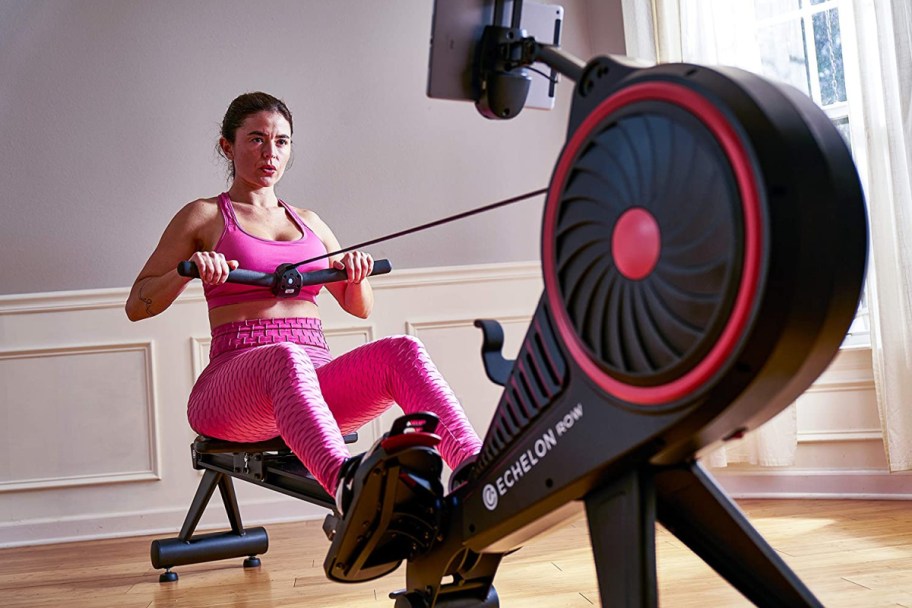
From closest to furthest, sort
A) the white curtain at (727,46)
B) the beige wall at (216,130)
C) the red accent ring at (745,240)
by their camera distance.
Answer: the red accent ring at (745,240) < the white curtain at (727,46) < the beige wall at (216,130)

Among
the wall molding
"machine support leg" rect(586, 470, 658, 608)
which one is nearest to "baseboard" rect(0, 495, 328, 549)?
the wall molding

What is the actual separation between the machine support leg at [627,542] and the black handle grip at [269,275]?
82cm

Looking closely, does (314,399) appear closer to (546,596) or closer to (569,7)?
(546,596)

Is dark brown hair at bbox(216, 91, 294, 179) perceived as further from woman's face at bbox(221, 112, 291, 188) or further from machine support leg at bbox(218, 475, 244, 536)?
machine support leg at bbox(218, 475, 244, 536)

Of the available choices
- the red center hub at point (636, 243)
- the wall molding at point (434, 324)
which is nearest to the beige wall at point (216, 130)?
the wall molding at point (434, 324)

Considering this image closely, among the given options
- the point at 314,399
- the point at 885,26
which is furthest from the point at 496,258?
the point at 314,399

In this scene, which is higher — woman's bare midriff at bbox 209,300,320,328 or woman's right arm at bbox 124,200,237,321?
woman's right arm at bbox 124,200,237,321

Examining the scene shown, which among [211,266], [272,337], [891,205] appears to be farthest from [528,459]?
[891,205]

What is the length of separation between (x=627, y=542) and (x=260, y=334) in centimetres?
121

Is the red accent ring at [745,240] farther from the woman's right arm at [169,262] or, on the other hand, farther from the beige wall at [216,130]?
the beige wall at [216,130]

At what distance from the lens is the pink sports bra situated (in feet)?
6.54

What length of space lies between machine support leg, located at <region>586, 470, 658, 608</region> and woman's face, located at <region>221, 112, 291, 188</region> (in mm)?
1437

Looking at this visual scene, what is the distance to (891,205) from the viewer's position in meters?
2.52

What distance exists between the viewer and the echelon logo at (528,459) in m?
0.97
